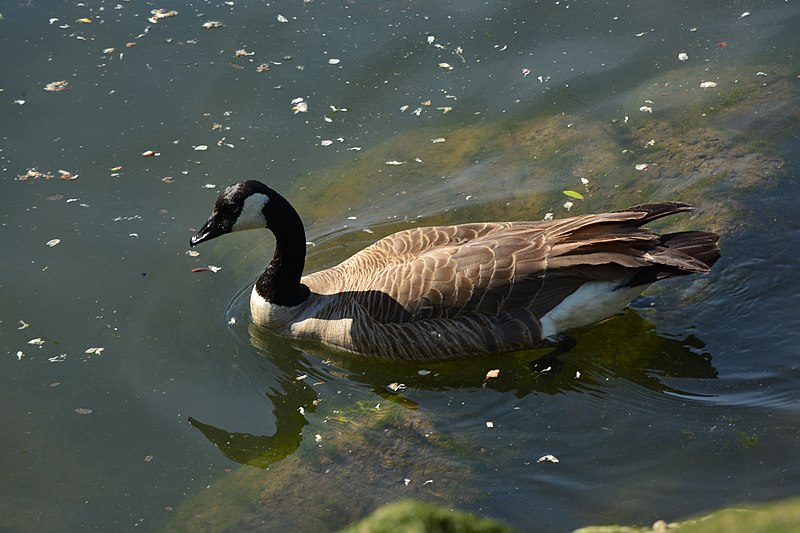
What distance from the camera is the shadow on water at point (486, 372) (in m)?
7.38

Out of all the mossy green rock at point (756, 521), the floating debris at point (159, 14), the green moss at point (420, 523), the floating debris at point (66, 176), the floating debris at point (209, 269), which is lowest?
the floating debris at point (209, 269)

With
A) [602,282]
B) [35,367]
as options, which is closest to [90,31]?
[35,367]

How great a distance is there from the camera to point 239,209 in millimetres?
7906

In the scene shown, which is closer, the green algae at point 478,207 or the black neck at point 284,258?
the green algae at point 478,207

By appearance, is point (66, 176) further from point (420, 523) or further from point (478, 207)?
point (420, 523)

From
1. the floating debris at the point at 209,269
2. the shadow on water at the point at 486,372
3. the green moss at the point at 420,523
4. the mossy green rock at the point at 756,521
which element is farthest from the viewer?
the floating debris at the point at 209,269

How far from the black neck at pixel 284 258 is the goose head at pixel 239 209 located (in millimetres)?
61

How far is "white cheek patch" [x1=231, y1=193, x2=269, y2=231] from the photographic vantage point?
7.89 meters

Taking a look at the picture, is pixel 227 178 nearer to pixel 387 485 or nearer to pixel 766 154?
pixel 387 485

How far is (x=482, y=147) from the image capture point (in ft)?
34.2

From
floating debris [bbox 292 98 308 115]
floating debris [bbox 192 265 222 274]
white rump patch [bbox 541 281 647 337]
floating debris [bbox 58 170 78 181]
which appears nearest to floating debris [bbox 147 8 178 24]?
floating debris [bbox 292 98 308 115]

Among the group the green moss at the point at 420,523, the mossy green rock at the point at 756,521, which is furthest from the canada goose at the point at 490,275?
the mossy green rock at the point at 756,521

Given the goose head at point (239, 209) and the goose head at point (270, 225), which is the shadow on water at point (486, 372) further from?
the goose head at point (239, 209)

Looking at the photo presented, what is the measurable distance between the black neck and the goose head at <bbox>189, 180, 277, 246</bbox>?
0.06 m
